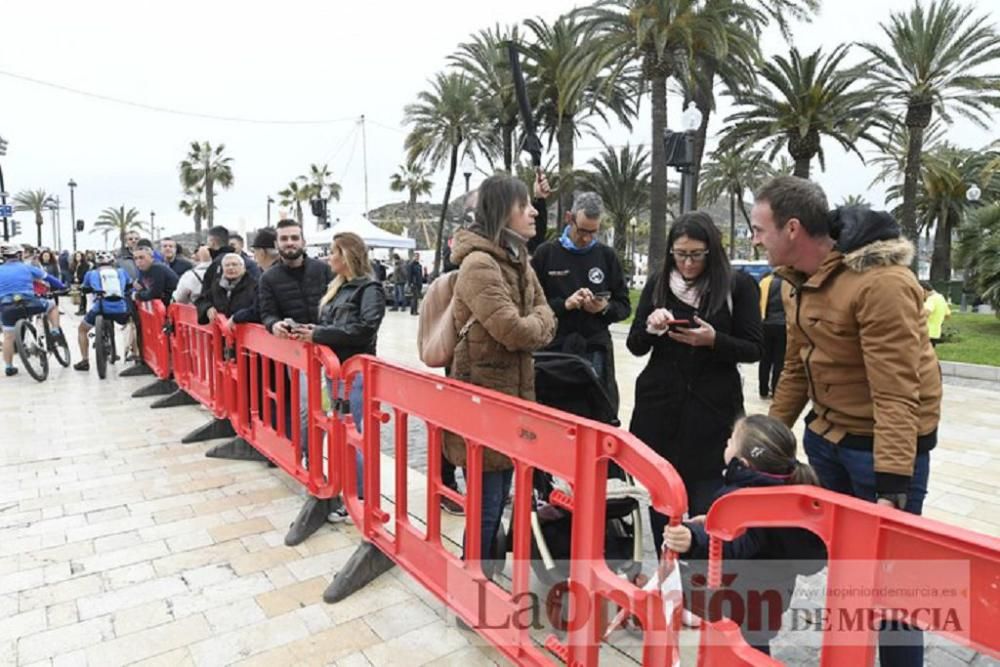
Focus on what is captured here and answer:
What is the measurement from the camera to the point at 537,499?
3215 millimetres

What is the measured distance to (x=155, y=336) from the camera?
8008 mm

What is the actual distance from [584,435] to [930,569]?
0.91 meters

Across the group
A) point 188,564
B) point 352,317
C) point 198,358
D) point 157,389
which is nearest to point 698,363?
point 352,317

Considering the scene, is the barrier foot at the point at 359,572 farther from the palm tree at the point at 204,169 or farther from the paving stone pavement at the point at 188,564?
the palm tree at the point at 204,169

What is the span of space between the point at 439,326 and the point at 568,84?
→ 54.8ft

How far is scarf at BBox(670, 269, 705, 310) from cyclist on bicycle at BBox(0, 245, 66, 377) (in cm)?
902

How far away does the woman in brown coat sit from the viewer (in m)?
2.58

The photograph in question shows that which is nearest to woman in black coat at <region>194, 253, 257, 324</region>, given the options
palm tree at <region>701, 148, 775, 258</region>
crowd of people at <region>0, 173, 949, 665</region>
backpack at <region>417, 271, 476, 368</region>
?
crowd of people at <region>0, 173, 949, 665</region>

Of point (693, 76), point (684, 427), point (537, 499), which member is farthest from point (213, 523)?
point (693, 76)

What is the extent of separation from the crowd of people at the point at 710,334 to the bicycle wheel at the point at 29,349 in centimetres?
581

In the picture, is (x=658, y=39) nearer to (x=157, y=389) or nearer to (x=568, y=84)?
(x=568, y=84)

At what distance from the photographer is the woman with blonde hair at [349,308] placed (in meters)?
3.79

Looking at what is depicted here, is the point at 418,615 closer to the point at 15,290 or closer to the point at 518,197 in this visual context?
the point at 518,197

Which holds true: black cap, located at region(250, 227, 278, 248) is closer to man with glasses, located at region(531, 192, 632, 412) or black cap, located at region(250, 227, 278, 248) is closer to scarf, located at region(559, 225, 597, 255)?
man with glasses, located at region(531, 192, 632, 412)
